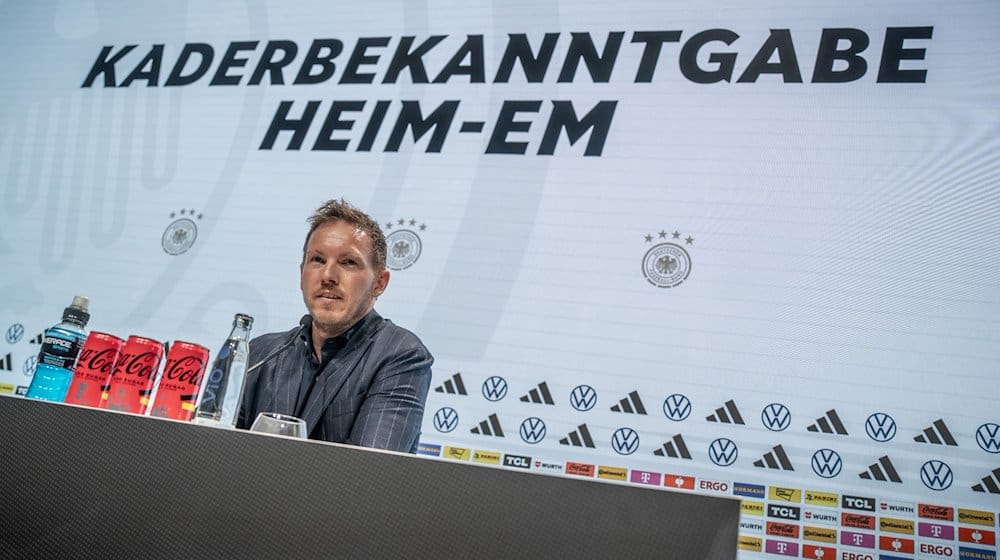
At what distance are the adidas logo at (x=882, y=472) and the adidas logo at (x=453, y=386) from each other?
1.19 metres

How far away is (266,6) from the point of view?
134 inches

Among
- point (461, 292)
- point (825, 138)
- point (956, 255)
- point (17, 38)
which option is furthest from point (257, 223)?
point (956, 255)

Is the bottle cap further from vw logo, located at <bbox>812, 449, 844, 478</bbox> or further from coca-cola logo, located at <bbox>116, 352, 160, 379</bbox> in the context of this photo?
vw logo, located at <bbox>812, 449, 844, 478</bbox>

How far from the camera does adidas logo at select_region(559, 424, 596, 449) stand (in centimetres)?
249

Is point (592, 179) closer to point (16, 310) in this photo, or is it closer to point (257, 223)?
point (257, 223)

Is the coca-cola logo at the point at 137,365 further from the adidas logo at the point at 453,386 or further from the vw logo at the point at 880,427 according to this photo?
the vw logo at the point at 880,427

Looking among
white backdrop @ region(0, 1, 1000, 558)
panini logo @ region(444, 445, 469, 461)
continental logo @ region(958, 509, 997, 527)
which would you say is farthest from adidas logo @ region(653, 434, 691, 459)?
continental logo @ region(958, 509, 997, 527)

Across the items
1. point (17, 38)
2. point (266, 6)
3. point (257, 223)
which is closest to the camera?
point (257, 223)

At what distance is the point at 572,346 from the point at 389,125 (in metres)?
1.10

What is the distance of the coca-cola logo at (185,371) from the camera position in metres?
1.11

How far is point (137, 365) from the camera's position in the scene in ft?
3.66

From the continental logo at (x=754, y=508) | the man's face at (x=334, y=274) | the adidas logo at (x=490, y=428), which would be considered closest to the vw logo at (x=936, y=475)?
the continental logo at (x=754, y=508)

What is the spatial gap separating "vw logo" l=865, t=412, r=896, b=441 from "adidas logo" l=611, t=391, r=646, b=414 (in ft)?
2.05

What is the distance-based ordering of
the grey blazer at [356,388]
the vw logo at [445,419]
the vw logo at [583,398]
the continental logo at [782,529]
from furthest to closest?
the vw logo at [445,419] → the vw logo at [583,398] → the continental logo at [782,529] → the grey blazer at [356,388]
